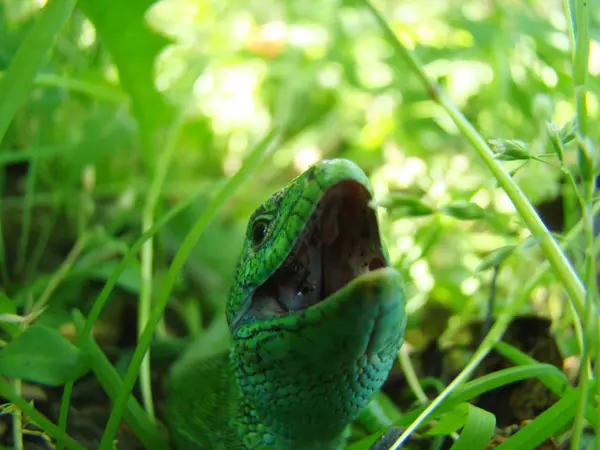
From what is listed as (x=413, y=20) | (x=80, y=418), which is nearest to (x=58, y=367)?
(x=80, y=418)

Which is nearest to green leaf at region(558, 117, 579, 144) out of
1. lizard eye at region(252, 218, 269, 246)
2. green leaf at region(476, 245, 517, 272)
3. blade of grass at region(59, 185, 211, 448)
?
green leaf at region(476, 245, 517, 272)

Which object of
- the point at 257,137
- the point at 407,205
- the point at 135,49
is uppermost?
the point at 135,49

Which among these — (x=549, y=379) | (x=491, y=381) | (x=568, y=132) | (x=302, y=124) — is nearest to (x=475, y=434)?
(x=491, y=381)

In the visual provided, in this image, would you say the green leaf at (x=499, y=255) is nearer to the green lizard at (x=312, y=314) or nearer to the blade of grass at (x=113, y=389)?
the green lizard at (x=312, y=314)

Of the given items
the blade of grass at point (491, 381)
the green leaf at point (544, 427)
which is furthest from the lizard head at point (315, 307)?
the green leaf at point (544, 427)

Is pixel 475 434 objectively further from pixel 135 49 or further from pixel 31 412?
pixel 135 49

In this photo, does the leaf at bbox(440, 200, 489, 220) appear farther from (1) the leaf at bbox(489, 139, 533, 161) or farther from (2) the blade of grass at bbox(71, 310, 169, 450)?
(2) the blade of grass at bbox(71, 310, 169, 450)

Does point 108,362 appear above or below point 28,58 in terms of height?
below
